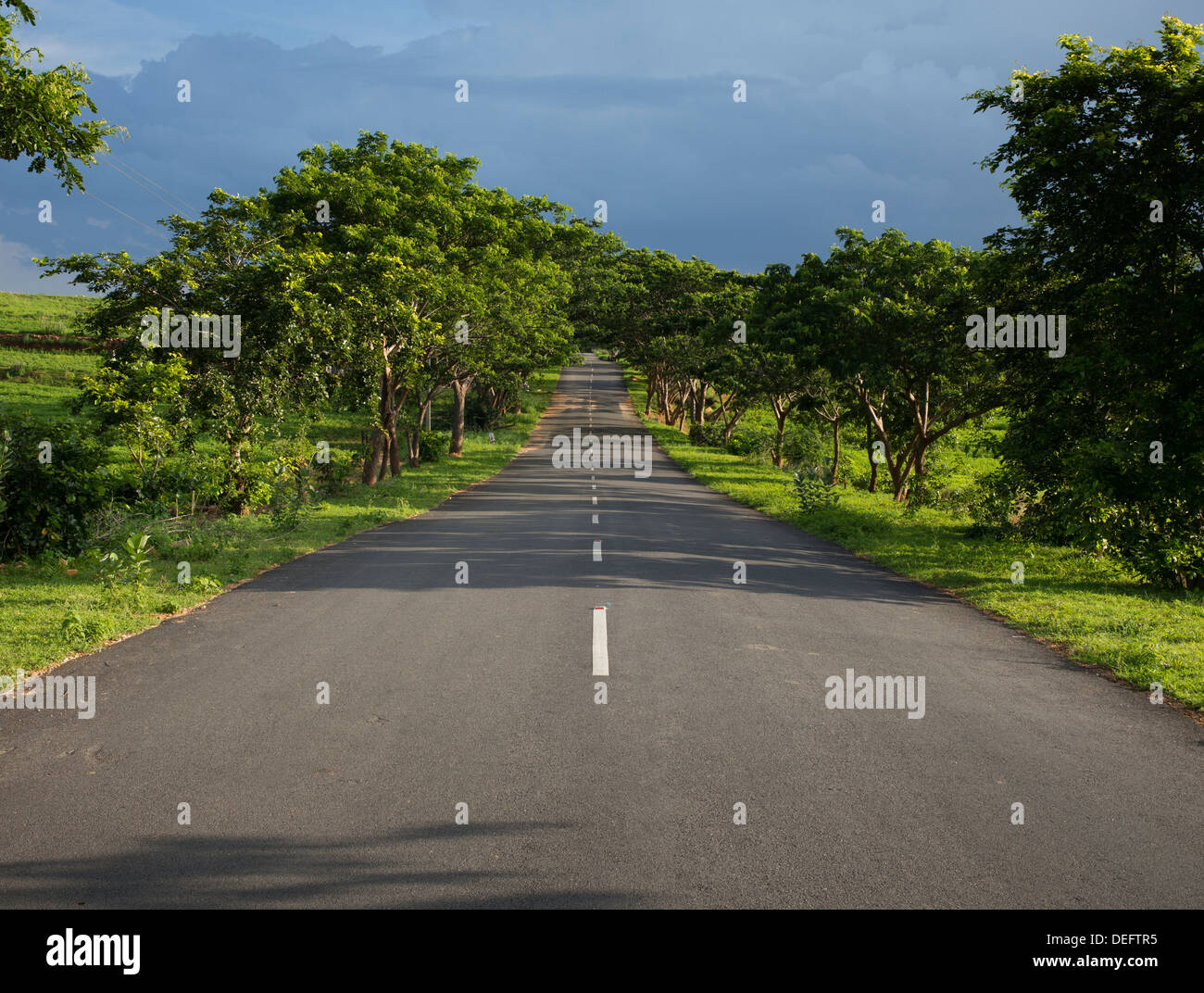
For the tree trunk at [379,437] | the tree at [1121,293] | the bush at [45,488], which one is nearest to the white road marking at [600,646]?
the tree at [1121,293]

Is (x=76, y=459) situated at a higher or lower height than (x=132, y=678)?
higher

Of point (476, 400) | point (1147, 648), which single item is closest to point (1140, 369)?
point (1147, 648)

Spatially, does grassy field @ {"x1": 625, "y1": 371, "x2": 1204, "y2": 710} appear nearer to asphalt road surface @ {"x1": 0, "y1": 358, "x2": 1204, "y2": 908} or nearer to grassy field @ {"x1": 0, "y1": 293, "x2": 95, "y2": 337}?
asphalt road surface @ {"x1": 0, "y1": 358, "x2": 1204, "y2": 908}

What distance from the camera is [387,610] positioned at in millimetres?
9875

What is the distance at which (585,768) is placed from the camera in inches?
213

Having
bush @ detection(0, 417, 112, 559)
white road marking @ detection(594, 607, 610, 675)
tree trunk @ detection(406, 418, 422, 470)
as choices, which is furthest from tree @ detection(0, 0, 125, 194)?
tree trunk @ detection(406, 418, 422, 470)

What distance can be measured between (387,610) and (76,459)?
227 inches

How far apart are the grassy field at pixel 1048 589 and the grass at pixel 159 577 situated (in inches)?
376

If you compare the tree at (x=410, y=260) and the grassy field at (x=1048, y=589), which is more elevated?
the tree at (x=410, y=260)

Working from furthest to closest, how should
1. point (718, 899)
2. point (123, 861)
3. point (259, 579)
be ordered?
point (259, 579) < point (123, 861) < point (718, 899)

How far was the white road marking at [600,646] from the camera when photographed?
759 centimetres

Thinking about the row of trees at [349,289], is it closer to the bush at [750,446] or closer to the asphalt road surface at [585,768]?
the asphalt road surface at [585,768]
